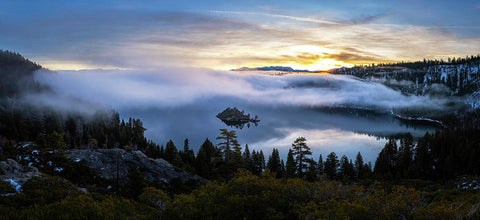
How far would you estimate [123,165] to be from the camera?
2105 inches

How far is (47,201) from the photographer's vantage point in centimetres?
1983

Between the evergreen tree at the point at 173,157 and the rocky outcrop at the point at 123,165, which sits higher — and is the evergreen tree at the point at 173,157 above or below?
below

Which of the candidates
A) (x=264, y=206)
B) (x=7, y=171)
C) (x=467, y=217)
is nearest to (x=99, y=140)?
(x=7, y=171)

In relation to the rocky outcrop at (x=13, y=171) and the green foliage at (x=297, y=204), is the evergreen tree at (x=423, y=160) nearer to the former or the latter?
the green foliage at (x=297, y=204)

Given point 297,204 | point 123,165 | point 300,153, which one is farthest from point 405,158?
point 297,204

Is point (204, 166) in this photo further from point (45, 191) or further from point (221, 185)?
point (45, 191)

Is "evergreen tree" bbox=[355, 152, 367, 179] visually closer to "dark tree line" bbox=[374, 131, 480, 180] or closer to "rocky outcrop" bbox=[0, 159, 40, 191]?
"dark tree line" bbox=[374, 131, 480, 180]

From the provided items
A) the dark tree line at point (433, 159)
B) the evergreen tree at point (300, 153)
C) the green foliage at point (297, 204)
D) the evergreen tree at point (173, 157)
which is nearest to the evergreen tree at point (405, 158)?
the dark tree line at point (433, 159)

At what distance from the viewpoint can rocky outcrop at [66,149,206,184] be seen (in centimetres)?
5028

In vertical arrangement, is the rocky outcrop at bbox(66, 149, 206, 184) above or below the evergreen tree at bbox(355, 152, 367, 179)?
above

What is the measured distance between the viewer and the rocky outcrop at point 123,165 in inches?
1980

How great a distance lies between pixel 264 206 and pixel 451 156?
9900 centimetres

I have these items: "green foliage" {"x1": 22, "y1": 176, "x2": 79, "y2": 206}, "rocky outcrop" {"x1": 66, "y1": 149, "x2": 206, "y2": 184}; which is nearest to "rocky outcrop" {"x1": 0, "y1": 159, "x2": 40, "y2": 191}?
"green foliage" {"x1": 22, "y1": 176, "x2": 79, "y2": 206}

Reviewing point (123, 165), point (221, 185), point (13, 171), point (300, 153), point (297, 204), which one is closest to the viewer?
point (297, 204)
